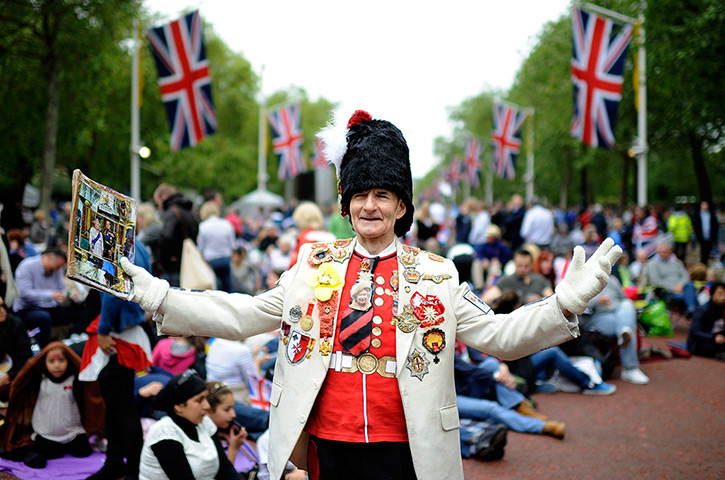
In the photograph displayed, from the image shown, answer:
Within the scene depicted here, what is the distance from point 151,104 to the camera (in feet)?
91.8

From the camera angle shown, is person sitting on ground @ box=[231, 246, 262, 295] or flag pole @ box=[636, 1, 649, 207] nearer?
person sitting on ground @ box=[231, 246, 262, 295]

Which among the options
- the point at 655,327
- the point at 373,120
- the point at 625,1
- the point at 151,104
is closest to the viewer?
the point at 373,120

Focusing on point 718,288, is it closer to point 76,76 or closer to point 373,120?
point 373,120

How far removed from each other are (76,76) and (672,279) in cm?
1318

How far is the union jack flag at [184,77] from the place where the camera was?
14.2m

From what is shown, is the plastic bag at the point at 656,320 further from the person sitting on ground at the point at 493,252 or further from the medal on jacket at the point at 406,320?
the medal on jacket at the point at 406,320

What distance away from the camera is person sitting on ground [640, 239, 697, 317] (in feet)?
37.0

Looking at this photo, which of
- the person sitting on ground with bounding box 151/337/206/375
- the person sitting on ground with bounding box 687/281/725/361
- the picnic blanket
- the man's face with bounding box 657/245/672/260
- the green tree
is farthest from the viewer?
the green tree

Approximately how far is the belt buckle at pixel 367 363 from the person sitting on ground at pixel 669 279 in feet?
32.8

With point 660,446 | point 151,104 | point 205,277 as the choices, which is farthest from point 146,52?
point 660,446

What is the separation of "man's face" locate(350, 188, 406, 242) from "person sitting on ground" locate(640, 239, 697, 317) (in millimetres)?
9859

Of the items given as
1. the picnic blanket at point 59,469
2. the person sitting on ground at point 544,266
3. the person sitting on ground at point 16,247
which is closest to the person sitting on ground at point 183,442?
the picnic blanket at point 59,469

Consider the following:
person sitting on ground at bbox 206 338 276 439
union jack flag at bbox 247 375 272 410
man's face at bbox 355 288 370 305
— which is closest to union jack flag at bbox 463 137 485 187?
union jack flag at bbox 247 375 272 410

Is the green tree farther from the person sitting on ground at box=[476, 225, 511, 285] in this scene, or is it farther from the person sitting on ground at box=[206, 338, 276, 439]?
the person sitting on ground at box=[476, 225, 511, 285]
